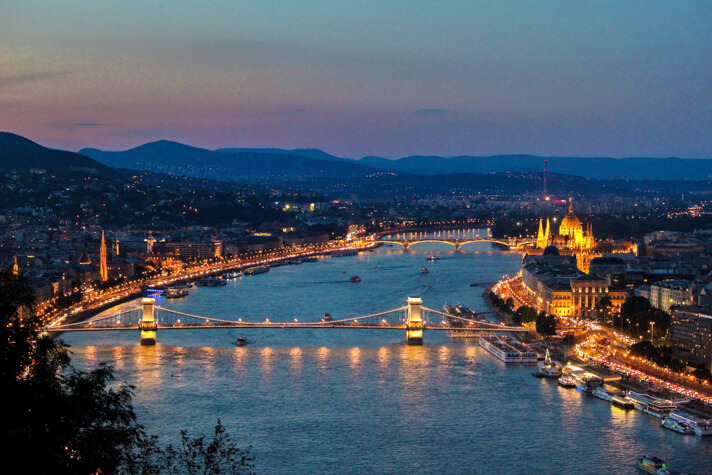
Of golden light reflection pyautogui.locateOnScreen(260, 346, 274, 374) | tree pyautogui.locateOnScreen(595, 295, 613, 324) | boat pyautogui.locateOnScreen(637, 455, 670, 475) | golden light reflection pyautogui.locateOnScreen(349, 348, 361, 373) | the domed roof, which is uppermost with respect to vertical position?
the domed roof

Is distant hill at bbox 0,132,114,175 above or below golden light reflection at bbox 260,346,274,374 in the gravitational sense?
above

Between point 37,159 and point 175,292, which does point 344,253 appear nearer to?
point 175,292

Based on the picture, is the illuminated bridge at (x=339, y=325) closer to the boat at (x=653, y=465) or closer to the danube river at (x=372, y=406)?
the danube river at (x=372, y=406)

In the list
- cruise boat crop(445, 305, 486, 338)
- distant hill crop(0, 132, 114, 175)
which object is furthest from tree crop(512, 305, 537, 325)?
distant hill crop(0, 132, 114, 175)

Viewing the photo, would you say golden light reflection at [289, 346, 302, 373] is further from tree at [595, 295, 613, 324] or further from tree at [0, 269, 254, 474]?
tree at [0, 269, 254, 474]

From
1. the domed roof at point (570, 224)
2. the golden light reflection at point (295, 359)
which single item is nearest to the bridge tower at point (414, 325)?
the golden light reflection at point (295, 359)

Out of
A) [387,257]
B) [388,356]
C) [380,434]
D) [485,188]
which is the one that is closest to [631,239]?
[387,257]

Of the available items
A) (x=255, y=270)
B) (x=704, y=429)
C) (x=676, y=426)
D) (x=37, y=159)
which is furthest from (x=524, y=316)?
(x=37, y=159)
